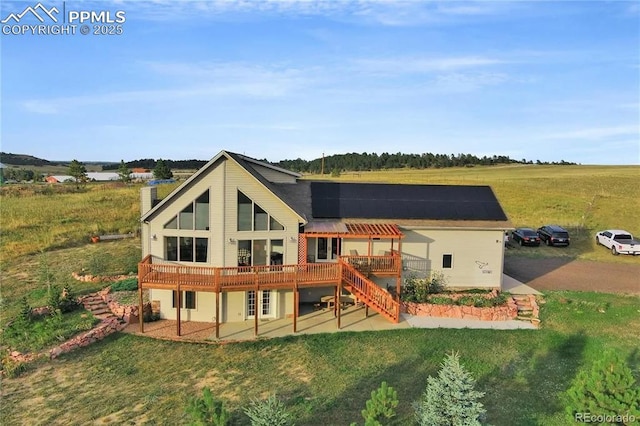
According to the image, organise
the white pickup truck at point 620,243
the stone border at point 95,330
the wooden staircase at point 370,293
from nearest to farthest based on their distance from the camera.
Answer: the stone border at point 95,330 → the wooden staircase at point 370,293 → the white pickup truck at point 620,243

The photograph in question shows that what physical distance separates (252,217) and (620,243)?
2903 cm

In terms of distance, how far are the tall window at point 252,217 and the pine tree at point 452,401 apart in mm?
11248

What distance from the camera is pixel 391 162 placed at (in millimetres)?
137000

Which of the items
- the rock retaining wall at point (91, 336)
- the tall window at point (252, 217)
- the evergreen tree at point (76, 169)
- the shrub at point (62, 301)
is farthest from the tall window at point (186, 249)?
the evergreen tree at point (76, 169)

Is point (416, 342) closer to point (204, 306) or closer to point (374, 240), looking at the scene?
point (374, 240)

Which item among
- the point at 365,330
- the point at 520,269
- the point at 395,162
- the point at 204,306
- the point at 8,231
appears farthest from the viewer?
the point at 395,162

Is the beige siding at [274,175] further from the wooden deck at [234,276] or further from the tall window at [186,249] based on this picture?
the wooden deck at [234,276]

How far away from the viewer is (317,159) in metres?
152

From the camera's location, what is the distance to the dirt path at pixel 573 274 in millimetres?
23797

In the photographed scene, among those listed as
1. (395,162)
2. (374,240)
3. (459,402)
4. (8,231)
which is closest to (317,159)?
(395,162)

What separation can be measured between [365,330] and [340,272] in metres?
2.66

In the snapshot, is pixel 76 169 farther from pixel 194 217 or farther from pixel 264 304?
pixel 264 304

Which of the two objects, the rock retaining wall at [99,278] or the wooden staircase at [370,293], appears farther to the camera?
the rock retaining wall at [99,278]

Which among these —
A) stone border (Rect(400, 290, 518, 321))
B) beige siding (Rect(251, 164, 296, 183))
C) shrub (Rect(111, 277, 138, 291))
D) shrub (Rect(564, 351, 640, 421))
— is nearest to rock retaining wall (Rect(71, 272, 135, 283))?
shrub (Rect(111, 277, 138, 291))
